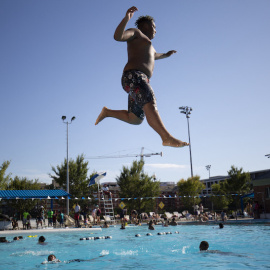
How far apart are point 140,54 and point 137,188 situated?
126ft

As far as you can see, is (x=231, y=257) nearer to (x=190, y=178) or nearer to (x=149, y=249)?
(x=149, y=249)

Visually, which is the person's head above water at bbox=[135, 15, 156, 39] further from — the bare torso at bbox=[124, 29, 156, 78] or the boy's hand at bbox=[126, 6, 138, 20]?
the boy's hand at bbox=[126, 6, 138, 20]

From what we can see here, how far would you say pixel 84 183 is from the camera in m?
37.5

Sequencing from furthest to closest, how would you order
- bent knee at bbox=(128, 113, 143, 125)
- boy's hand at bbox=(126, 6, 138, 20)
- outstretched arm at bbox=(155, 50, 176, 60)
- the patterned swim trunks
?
outstretched arm at bbox=(155, 50, 176, 60) < bent knee at bbox=(128, 113, 143, 125) < the patterned swim trunks < boy's hand at bbox=(126, 6, 138, 20)

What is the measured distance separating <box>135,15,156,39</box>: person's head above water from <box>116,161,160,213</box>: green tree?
37481 millimetres

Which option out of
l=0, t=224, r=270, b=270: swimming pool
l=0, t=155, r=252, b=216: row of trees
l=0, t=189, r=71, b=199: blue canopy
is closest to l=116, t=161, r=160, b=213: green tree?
l=0, t=155, r=252, b=216: row of trees

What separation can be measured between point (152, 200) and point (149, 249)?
94.3ft

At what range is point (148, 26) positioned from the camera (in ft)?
10.6

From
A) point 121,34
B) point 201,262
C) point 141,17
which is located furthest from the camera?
point 201,262

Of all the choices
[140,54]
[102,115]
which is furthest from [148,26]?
[102,115]

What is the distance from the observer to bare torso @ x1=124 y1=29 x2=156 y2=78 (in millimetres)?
3009

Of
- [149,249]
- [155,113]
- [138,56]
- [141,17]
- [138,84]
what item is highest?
[141,17]

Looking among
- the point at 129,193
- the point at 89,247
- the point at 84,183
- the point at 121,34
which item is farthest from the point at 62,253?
the point at 129,193

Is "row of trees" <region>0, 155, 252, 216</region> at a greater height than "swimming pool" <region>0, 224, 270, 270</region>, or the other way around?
"row of trees" <region>0, 155, 252, 216</region>
